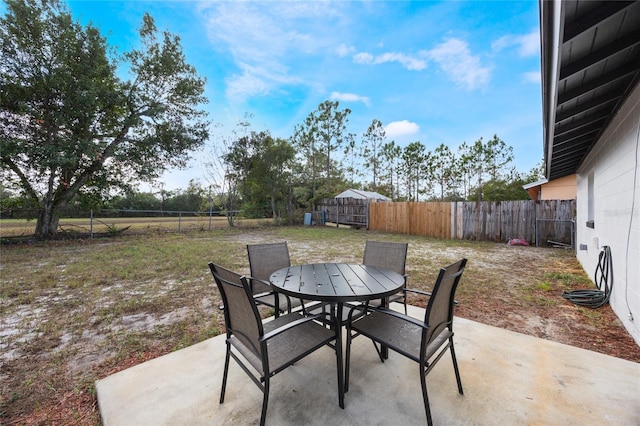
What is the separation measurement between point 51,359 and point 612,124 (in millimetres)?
5931

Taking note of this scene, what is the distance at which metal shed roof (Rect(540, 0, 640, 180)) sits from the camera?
50.1 inches

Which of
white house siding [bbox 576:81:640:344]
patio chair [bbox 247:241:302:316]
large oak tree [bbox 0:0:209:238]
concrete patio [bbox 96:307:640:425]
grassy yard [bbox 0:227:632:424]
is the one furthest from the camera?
large oak tree [bbox 0:0:209:238]

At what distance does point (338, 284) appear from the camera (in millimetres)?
1818

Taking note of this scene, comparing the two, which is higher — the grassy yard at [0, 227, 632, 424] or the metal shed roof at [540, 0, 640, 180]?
the metal shed roof at [540, 0, 640, 180]

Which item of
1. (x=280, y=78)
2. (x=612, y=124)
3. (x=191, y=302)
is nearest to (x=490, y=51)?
(x=612, y=124)

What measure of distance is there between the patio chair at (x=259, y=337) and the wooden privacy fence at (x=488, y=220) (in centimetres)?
899

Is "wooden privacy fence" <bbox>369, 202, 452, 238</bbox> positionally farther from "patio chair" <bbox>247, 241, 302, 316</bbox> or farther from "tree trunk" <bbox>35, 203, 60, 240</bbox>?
"tree trunk" <bbox>35, 203, 60, 240</bbox>

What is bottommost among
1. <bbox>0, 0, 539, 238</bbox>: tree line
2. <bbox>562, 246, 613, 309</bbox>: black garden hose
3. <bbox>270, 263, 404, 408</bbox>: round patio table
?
<bbox>562, 246, 613, 309</bbox>: black garden hose

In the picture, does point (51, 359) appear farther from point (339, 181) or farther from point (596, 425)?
point (339, 181)

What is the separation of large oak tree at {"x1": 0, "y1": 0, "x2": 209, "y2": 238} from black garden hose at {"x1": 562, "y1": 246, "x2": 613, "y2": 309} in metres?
11.6

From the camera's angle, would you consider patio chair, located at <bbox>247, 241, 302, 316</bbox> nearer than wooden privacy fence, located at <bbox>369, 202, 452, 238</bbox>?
Yes

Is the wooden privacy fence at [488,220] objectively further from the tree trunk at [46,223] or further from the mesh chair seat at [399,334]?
the tree trunk at [46,223]

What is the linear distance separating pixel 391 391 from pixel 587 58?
2.53 metres

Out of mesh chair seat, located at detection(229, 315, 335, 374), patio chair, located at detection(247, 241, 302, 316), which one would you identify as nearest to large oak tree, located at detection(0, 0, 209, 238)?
patio chair, located at detection(247, 241, 302, 316)
